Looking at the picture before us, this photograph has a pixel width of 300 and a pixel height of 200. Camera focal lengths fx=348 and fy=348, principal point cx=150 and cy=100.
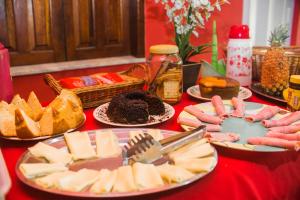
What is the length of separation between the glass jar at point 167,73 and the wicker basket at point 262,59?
39 cm

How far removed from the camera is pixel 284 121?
34.2 inches

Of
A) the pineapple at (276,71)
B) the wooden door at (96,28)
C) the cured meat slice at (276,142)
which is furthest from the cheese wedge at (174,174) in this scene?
the wooden door at (96,28)

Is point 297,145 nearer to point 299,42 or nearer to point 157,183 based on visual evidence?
point 157,183

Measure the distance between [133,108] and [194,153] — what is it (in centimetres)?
27

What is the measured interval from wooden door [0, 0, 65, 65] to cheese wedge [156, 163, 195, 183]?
1.62 meters

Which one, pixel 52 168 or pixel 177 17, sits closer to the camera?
pixel 52 168

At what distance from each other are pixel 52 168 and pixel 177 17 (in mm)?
875

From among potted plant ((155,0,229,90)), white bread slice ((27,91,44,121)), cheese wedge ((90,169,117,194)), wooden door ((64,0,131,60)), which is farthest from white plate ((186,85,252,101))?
wooden door ((64,0,131,60))

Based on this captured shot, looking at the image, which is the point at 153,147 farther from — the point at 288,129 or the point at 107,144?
the point at 288,129

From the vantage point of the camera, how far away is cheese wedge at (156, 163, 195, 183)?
1.88 ft

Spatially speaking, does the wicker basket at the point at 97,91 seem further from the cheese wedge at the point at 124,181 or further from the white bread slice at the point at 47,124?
the cheese wedge at the point at 124,181

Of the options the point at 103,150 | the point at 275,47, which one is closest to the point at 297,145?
the point at 103,150

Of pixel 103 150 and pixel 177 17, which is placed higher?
pixel 177 17

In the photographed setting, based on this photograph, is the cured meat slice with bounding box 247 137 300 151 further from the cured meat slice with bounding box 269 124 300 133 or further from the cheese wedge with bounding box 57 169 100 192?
the cheese wedge with bounding box 57 169 100 192
